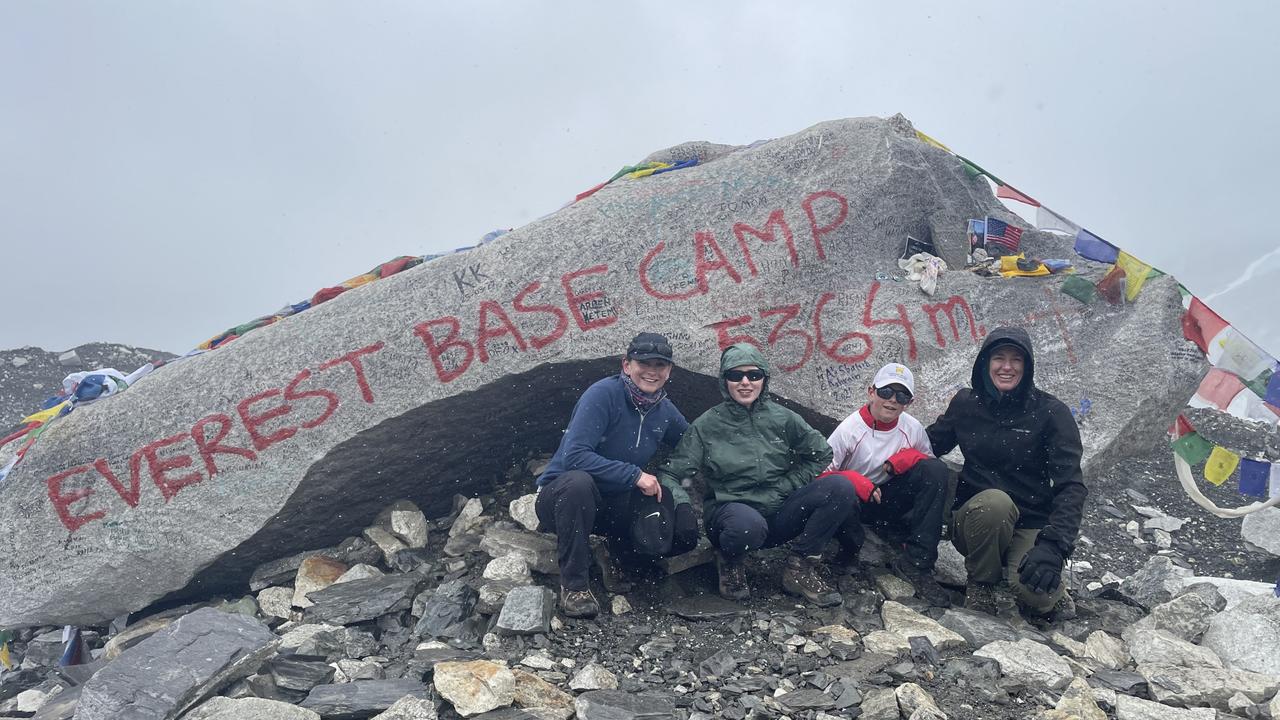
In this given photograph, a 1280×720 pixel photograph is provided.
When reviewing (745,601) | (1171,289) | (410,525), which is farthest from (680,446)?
(1171,289)

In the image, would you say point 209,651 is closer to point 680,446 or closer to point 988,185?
point 680,446

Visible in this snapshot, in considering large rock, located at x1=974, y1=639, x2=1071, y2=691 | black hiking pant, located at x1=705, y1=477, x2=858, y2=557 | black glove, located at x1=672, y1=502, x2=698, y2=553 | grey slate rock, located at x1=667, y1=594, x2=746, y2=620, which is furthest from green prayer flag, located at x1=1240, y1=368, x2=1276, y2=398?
black glove, located at x1=672, y1=502, x2=698, y2=553

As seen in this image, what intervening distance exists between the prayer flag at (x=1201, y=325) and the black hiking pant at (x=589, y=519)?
4.45 meters

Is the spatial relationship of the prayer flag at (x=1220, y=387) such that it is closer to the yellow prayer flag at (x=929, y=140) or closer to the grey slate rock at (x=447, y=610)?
the yellow prayer flag at (x=929, y=140)

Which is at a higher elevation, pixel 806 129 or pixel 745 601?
pixel 806 129

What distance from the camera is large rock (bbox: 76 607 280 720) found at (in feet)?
14.2

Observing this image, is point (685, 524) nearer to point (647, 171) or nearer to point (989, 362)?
point (989, 362)

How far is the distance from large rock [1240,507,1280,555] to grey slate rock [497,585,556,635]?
633cm

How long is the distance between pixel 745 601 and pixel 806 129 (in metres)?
4.33

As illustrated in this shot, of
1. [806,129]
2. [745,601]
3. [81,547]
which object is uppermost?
[806,129]

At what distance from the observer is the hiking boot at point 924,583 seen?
19.0ft

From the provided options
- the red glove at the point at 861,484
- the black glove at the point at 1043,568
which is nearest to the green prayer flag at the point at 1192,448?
the black glove at the point at 1043,568

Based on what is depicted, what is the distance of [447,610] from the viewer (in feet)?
18.4

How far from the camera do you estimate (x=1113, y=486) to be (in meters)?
8.74
